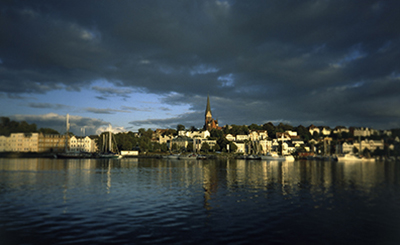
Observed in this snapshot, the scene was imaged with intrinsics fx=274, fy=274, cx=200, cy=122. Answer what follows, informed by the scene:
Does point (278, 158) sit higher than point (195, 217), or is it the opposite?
point (195, 217)

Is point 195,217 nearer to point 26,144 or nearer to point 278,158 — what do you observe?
point 278,158

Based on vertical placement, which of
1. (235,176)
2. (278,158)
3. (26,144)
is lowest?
(278,158)

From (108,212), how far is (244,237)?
1128cm

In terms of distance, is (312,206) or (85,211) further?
(312,206)

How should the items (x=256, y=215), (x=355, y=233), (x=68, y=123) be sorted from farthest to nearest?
(x=68, y=123), (x=256, y=215), (x=355, y=233)

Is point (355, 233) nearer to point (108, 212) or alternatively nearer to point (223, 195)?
point (223, 195)

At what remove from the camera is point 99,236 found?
1570cm

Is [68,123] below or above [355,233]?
above

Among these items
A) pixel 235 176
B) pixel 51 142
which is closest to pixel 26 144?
pixel 51 142

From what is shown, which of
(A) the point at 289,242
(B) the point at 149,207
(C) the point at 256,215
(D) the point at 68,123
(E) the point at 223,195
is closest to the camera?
(A) the point at 289,242

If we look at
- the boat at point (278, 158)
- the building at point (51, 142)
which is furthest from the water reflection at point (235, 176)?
the building at point (51, 142)

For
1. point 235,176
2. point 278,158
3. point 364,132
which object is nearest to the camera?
point 364,132

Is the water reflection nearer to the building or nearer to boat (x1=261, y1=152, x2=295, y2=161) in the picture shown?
boat (x1=261, y1=152, x2=295, y2=161)

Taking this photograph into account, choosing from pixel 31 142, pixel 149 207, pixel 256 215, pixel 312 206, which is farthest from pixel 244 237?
pixel 31 142
